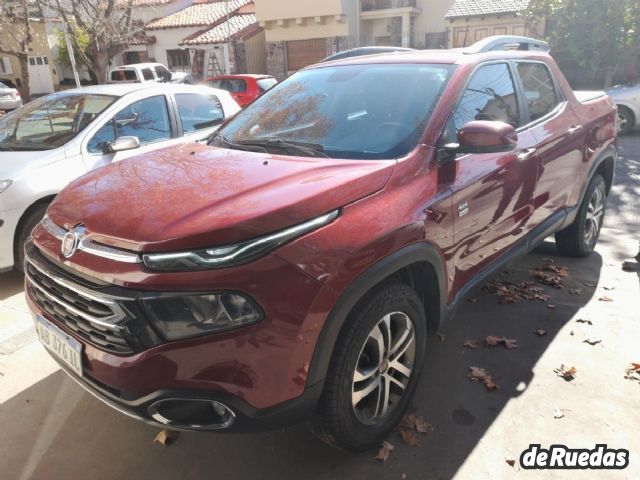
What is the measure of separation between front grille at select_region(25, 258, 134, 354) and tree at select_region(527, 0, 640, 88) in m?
16.2

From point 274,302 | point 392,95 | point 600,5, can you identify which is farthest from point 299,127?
point 600,5

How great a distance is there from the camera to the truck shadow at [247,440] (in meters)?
2.29

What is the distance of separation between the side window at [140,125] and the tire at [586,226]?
12.9ft

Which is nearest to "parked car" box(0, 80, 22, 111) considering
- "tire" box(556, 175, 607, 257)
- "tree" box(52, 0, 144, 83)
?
"tree" box(52, 0, 144, 83)

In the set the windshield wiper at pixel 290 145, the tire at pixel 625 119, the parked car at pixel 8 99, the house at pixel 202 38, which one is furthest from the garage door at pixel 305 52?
the windshield wiper at pixel 290 145

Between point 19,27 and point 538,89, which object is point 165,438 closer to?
point 538,89

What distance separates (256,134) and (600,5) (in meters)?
15.0

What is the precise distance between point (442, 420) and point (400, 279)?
0.79 m

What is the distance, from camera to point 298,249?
1.79 meters

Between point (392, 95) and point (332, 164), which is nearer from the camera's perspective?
point (332, 164)

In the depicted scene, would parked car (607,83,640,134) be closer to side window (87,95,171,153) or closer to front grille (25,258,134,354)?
side window (87,95,171,153)

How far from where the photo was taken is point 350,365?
Answer: 6.57 feet

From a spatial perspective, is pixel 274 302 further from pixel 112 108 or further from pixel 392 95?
pixel 112 108

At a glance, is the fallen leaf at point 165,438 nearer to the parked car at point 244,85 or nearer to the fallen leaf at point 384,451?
the fallen leaf at point 384,451
